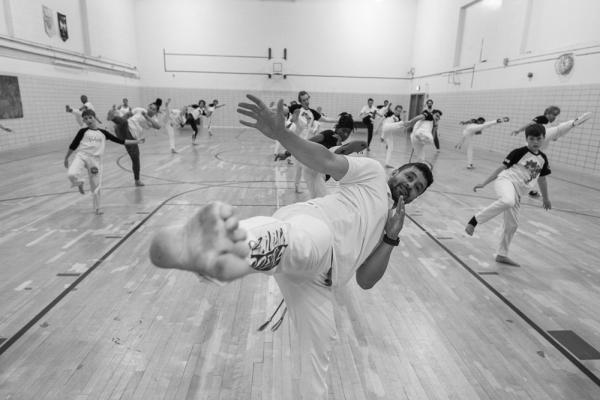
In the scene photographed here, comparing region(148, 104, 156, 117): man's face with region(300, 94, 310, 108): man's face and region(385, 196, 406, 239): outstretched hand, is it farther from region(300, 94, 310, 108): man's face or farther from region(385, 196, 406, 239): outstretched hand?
region(385, 196, 406, 239): outstretched hand

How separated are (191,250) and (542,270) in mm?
4928

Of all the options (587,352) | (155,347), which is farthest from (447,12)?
(155,347)

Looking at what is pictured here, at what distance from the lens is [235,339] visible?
3307 mm

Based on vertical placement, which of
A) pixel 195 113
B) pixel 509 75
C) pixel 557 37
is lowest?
pixel 195 113

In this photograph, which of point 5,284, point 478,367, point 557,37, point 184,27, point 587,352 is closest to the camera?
point 478,367

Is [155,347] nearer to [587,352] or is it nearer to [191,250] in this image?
[191,250]

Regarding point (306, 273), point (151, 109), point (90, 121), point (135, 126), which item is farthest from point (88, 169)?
point (306, 273)

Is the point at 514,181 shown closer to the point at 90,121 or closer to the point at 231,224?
the point at 231,224

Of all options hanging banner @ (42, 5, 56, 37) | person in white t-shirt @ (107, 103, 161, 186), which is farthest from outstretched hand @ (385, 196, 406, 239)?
hanging banner @ (42, 5, 56, 37)

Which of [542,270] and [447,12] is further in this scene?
[447,12]

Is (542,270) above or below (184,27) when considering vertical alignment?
below

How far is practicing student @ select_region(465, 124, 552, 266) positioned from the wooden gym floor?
1.63 feet

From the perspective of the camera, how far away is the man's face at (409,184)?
8.05 feet

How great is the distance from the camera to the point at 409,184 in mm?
A: 2451
